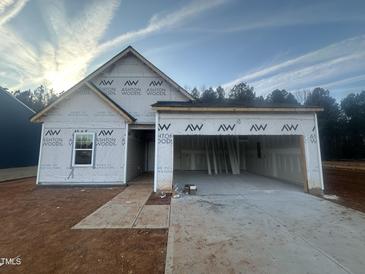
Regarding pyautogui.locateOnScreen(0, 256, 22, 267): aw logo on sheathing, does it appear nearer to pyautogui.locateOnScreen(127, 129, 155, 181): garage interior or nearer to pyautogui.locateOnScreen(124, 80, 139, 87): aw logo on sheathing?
pyautogui.locateOnScreen(127, 129, 155, 181): garage interior

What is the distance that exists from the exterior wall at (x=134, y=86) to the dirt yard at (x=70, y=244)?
6856 mm

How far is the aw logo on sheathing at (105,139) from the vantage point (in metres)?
9.60

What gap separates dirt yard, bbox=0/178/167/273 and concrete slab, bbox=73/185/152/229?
0.27 metres

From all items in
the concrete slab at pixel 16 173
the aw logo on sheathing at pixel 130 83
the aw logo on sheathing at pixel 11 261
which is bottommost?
the aw logo on sheathing at pixel 11 261

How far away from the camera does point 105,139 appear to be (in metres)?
9.64

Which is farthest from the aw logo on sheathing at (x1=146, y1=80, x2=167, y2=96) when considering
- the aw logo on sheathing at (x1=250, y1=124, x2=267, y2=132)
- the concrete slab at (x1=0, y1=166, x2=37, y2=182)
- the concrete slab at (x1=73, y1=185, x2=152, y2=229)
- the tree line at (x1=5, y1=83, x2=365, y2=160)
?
the tree line at (x1=5, y1=83, x2=365, y2=160)

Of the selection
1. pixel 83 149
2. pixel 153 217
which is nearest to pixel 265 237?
pixel 153 217

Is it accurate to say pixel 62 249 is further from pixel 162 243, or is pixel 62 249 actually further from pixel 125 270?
pixel 162 243

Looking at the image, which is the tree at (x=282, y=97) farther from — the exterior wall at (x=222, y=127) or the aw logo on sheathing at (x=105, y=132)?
the aw logo on sheathing at (x=105, y=132)

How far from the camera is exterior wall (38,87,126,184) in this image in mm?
9398

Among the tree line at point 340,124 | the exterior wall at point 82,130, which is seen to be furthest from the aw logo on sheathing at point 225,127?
the tree line at point 340,124

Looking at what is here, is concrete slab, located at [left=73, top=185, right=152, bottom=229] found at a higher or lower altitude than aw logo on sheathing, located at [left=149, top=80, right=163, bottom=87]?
lower

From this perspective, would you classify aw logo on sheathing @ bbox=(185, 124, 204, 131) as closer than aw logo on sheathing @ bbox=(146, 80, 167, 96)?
Yes

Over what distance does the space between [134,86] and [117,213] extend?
8.17 metres
